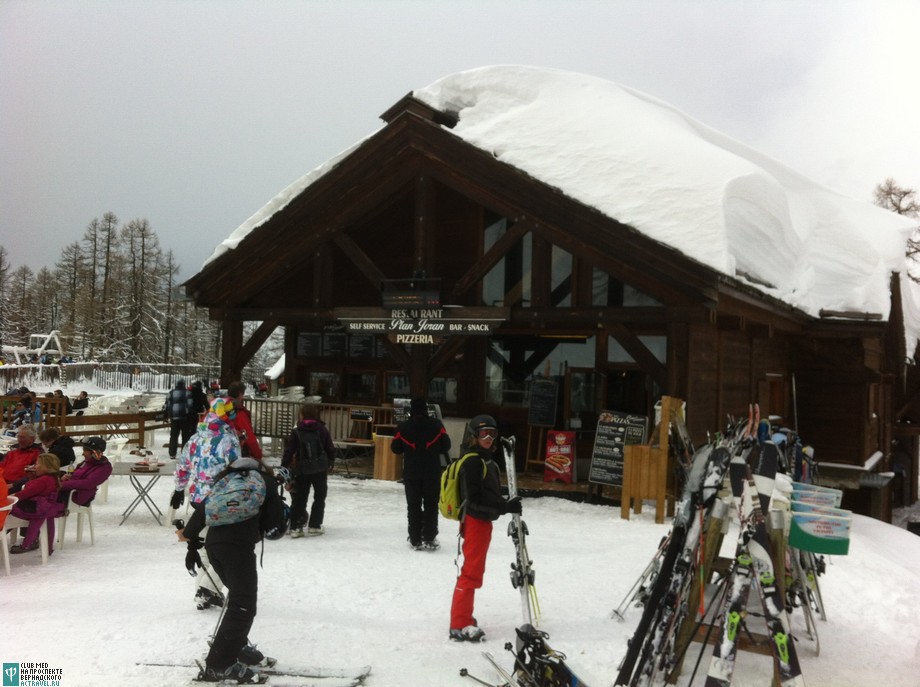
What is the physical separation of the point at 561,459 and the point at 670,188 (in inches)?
210

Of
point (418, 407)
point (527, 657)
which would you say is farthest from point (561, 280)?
point (527, 657)

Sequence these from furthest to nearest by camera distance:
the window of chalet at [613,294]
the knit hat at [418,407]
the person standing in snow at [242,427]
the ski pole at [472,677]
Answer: the window of chalet at [613,294], the knit hat at [418,407], the person standing in snow at [242,427], the ski pole at [472,677]

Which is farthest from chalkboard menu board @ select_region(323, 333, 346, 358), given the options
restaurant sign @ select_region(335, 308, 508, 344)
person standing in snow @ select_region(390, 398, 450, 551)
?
person standing in snow @ select_region(390, 398, 450, 551)

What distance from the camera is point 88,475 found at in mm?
8406

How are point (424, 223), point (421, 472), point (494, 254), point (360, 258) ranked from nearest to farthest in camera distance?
point (421, 472) < point (494, 254) < point (424, 223) < point (360, 258)

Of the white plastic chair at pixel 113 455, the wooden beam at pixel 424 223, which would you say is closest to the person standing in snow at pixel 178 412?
the white plastic chair at pixel 113 455

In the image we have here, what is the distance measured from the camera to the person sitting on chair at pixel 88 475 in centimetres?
832

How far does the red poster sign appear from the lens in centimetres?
1326

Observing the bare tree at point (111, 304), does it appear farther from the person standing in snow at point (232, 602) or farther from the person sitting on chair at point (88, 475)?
the person standing in snow at point (232, 602)

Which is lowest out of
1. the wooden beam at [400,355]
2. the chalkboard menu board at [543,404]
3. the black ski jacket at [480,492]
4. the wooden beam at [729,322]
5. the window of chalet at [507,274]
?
the black ski jacket at [480,492]

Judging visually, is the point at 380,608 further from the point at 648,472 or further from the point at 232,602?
the point at 648,472

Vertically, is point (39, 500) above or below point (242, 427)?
below

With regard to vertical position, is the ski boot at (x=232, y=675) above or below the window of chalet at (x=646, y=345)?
below

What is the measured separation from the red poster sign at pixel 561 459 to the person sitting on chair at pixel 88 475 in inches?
299
